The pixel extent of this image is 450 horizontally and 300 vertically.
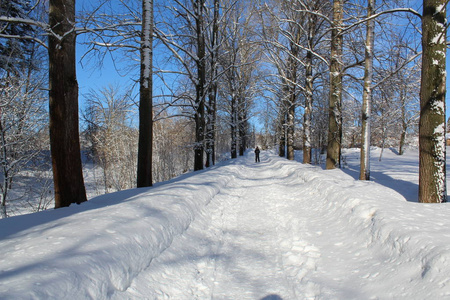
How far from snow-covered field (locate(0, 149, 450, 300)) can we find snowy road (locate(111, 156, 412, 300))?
1 cm

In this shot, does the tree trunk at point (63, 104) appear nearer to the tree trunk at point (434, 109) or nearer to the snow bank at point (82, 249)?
the snow bank at point (82, 249)

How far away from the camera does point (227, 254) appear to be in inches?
145

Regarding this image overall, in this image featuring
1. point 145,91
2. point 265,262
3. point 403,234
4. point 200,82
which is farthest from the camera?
point 200,82

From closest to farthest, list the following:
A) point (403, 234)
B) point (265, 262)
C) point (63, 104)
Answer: point (403, 234), point (265, 262), point (63, 104)

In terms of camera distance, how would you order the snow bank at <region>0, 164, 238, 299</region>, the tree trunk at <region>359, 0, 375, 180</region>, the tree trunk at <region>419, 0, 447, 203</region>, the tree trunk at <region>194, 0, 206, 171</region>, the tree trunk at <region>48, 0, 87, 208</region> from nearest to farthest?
the snow bank at <region>0, 164, 238, 299</region> < the tree trunk at <region>419, 0, 447, 203</region> < the tree trunk at <region>48, 0, 87, 208</region> < the tree trunk at <region>359, 0, 375, 180</region> < the tree trunk at <region>194, 0, 206, 171</region>

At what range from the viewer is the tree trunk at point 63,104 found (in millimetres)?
5074

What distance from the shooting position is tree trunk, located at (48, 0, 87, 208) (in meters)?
5.07

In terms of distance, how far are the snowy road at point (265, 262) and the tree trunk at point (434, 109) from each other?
2142 millimetres

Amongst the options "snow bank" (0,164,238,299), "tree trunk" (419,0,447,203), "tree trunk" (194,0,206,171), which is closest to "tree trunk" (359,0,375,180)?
"tree trunk" (419,0,447,203)

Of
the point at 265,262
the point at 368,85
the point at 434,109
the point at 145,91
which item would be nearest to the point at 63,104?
the point at 145,91

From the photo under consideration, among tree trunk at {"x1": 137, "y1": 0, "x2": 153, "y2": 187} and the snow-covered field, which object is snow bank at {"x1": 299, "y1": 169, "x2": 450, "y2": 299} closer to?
the snow-covered field

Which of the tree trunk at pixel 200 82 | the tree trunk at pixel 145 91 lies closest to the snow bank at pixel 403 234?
the tree trunk at pixel 145 91

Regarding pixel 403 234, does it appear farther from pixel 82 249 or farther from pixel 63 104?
pixel 63 104

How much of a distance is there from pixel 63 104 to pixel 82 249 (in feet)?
12.3
